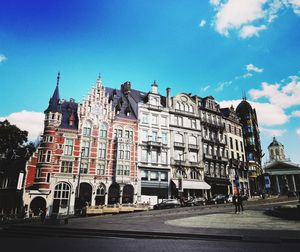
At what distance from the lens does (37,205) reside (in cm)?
3441

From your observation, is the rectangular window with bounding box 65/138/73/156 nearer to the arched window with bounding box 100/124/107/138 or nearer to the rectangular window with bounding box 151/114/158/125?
the arched window with bounding box 100/124/107/138

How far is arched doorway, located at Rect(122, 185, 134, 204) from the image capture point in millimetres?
39531

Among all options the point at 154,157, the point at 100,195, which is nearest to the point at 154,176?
the point at 154,157

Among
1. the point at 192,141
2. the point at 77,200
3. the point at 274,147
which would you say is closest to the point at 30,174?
the point at 77,200

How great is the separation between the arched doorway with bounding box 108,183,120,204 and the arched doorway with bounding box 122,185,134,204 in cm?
102

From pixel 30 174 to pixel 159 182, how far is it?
20.6m

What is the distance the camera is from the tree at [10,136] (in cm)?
3972

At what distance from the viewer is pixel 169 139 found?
1821 inches

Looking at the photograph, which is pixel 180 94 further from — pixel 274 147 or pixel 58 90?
pixel 274 147

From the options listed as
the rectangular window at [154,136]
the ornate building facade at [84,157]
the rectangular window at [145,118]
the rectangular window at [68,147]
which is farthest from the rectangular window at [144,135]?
the rectangular window at [68,147]

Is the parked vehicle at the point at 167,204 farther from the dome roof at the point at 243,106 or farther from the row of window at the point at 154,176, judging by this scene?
the dome roof at the point at 243,106

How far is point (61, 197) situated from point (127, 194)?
10358mm

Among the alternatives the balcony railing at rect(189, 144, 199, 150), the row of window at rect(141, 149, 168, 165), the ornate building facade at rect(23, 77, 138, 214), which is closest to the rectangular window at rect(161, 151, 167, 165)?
the row of window at rect(141, 149, 168, 165)

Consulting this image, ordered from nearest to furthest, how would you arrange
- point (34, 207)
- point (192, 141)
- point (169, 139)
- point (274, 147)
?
point (34, 207) < point (169, 139) < point (192, 141) < point (274, 147)
